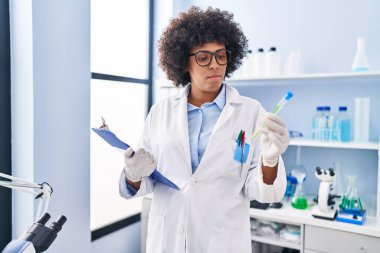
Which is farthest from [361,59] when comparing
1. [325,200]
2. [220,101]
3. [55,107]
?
[55,107]

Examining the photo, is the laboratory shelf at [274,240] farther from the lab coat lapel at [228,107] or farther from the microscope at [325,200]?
the lab coat lapel at [228,107]

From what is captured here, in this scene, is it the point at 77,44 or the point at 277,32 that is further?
the point at 277,32

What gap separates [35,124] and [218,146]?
924 millimetres

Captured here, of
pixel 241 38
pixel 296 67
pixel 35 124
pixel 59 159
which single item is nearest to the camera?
pixel 241 38

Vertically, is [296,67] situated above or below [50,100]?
above

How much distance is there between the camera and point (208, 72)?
1158 mm

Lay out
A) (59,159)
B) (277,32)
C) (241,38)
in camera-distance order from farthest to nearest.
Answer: (277,32), (59,159), (241,38)

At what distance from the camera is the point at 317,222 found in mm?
1656

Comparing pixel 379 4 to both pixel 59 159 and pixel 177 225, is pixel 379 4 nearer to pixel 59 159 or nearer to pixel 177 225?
pixel 177 225

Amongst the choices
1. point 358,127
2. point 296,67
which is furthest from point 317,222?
point 296,67

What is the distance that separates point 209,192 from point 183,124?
0.26 metres

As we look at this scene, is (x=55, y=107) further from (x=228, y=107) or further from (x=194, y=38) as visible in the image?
(x=228, y=107)

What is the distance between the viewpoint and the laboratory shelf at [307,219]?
5.13 feet

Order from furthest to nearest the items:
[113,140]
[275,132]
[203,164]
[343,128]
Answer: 1. [343,128]
2. [203,164]
3. [113,140]
4. [275,132]
